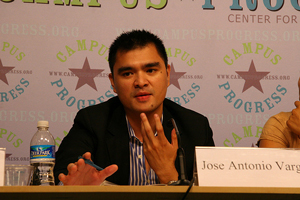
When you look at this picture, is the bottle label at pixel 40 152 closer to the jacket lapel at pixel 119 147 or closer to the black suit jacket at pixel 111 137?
the black suit jacket at pixel 111 137

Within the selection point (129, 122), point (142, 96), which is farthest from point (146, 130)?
point (129, 122)

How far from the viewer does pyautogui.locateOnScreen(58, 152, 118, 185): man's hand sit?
40.9 inches

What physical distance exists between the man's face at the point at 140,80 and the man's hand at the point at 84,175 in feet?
2.14

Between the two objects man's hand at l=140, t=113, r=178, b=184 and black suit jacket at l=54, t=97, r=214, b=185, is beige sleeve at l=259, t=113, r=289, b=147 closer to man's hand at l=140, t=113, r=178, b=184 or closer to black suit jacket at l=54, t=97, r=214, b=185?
black suit jacket at l=54, t=97, r=214, b=185

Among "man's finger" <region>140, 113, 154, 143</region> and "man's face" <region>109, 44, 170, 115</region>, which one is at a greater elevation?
"man's face" <region>109, 44, 170, 115</region>

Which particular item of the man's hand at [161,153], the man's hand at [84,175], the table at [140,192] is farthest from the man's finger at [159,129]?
the table at [140,192]

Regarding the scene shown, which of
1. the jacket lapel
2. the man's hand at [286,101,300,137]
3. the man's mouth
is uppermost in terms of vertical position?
the man's mouth

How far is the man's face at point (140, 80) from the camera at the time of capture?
1670 mm

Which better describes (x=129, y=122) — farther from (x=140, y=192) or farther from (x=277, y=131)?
(x=140, y=192)

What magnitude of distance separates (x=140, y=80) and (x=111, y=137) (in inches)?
12.3

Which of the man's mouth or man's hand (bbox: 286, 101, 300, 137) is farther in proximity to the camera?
the man's mouth
